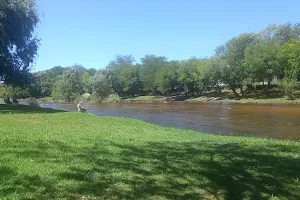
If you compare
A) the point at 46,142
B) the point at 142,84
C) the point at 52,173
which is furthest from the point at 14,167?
the point at 142,84

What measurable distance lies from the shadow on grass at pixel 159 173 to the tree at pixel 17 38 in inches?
1036

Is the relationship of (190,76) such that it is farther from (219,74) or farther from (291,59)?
(291,59)

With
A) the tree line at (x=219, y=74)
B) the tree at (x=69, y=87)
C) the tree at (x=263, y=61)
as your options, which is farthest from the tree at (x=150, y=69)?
the tree at (x=263, y=61)

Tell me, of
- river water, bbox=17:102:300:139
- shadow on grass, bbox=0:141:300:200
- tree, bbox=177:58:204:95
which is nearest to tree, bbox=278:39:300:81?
river water, bbox=17:102:300:139

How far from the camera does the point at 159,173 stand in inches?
352

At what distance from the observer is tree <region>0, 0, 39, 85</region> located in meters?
33.9

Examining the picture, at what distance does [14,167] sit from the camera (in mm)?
8234

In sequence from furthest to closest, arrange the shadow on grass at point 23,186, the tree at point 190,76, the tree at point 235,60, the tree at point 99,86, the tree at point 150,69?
the tree at point 150,69, the tree at point 190,76, the tree at point 99,86, the tree at point 235,60, the shadow on grass at point 23,186

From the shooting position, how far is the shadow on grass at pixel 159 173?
7.48 metres

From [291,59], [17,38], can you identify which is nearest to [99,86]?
[291,59]

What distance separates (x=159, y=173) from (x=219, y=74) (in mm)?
90850

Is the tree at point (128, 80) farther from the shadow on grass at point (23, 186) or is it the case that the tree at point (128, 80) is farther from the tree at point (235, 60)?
the shadow on grass at point (23, 186)

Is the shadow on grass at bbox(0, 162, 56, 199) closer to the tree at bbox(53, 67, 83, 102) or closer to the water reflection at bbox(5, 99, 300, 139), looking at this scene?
the water reflection at bbox(5, 99, 300, 139)

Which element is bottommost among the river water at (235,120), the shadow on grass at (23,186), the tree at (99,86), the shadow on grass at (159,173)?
the river water at (235,120)
